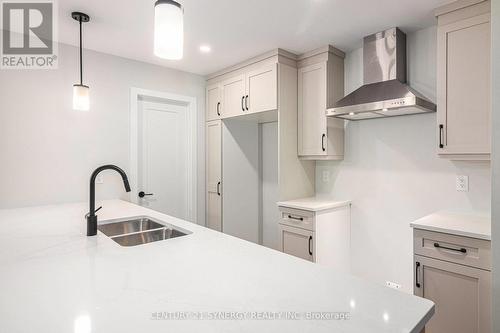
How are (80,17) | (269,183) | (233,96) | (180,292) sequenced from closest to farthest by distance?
1. (180,292)
2. (80,17)
3. (233,96)
4. (269,183)

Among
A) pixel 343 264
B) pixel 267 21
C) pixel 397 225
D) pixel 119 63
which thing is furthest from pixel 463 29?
pixel 119 63

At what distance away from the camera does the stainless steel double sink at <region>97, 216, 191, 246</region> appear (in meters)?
1.76

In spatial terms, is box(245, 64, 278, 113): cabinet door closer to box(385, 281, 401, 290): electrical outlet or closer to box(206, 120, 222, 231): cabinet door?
box(206, 120, 222, 231): cabinet door

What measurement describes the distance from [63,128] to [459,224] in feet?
11.0

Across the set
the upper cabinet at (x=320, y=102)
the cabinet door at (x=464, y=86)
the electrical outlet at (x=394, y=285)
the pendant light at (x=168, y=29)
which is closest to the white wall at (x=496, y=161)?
the cabinet door at (x=464, y=86)

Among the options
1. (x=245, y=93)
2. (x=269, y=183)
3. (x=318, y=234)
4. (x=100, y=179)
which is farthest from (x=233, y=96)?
(x=318, y=234)

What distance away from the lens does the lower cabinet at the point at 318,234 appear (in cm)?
257

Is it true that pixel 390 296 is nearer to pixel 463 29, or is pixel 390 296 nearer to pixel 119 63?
pixel 463 29

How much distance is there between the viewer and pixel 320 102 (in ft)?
9.30

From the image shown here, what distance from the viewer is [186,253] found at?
4.07 feet

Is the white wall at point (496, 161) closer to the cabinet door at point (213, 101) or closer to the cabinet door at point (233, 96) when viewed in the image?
the cabinet door at point (233, 96)

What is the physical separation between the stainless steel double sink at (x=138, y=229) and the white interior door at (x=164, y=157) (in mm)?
1268

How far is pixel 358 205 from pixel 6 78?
11.2ft

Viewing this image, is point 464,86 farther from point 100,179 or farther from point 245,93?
point 100,179
